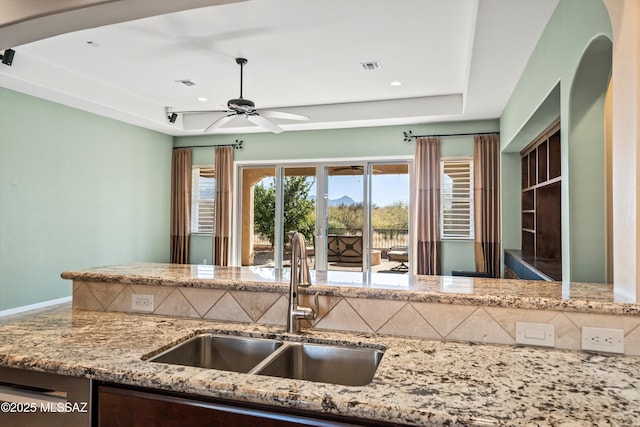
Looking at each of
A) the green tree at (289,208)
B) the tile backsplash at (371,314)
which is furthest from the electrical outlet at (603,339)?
the green tree at (289,208)

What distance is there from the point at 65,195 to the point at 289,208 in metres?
3.22

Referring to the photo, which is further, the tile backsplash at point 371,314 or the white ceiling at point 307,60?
the white ceiling at point 307,60

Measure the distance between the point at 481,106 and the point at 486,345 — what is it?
170 inches

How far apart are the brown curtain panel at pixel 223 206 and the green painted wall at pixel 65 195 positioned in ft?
3.36

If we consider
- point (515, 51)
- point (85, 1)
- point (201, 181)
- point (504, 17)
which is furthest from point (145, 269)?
point (201, 181)

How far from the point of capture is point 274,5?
3.07 m

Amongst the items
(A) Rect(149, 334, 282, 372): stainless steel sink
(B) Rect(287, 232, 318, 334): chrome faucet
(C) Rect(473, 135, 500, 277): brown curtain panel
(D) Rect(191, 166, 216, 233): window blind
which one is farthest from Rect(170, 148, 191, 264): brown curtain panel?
(B) Rect(287, 232, 318, 334): chrome faucet

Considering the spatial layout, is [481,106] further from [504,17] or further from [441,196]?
[504,17]

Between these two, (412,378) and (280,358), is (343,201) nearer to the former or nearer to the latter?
(280,358)

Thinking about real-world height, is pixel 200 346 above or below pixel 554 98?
below

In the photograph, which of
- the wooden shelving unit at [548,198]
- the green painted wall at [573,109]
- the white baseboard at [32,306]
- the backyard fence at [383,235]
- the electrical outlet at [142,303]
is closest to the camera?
the electrical outlet at [142,303]

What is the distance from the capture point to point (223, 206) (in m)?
6.93

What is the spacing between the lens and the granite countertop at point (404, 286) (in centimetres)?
134

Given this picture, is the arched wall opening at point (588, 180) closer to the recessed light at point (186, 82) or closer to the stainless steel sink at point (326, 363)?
the stainless steel sink at point (326, 363)
